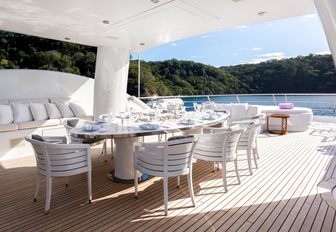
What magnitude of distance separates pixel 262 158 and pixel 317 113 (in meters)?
4.93

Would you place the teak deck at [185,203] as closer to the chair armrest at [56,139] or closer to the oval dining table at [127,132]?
the oval dining table at [127,132]

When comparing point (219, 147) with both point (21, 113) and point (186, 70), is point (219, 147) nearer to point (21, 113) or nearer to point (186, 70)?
point (21, 113)

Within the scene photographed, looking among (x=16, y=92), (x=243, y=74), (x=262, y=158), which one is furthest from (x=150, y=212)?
(x=243, y=74)

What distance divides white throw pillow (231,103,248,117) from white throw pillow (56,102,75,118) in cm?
409

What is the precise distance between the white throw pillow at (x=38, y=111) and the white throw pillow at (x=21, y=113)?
0.08 metres

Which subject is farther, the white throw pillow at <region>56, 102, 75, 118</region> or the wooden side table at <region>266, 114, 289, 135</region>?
the wooden side table at <region>266, 114, 289, 135</region>

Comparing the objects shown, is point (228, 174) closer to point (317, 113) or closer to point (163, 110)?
point (163, 110)

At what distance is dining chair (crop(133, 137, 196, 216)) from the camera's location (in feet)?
6.79

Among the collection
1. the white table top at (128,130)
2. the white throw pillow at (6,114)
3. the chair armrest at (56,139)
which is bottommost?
the chair armrest at (56,139)

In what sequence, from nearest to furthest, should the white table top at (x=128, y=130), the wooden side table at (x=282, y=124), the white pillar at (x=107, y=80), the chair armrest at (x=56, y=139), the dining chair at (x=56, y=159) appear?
the dining chair at (x=56, y=159) → the white table top at (x=128, y=130) → the chair armrest at (x=56, y=139) → the white pillar at (x=107, y=80) → the wooden side table at (x=282, y=124)

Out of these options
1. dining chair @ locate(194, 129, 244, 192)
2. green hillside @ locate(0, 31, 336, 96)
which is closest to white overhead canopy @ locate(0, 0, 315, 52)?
dining chair @ locate(194, 129, 244, 192)

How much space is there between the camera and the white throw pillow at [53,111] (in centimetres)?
499

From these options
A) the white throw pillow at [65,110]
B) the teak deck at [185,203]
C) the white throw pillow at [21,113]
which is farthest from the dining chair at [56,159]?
the white throw pillow at [65,110]

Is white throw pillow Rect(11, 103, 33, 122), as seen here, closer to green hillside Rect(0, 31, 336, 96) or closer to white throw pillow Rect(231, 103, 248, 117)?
white throw pillow Rect(231, 103, 248, 117)
